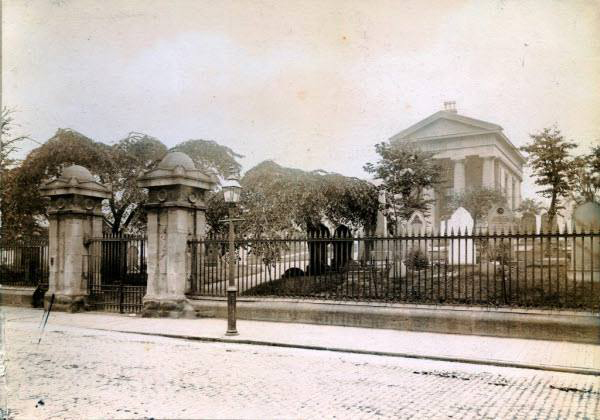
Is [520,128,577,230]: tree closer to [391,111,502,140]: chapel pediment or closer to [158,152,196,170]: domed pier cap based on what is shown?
[391,111,502,140]: chapel pediment

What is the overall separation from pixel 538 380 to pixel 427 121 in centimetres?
4250

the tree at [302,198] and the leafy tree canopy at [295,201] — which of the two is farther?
the tree at [302,198]

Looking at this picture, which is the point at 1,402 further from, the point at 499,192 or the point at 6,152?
the point at 499,192

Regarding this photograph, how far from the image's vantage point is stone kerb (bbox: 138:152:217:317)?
14398mm

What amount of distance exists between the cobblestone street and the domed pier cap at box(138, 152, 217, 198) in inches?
226

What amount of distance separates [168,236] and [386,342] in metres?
7.03

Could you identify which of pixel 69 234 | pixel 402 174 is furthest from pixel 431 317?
pixel 402 174

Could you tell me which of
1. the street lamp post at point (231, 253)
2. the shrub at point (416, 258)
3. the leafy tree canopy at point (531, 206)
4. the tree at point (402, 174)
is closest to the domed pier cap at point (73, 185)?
the street lamp post at point (231, 253)

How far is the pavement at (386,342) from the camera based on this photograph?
8670 millimetres

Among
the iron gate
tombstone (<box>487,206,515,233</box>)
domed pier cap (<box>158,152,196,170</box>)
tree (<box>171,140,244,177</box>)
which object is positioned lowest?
the iron gate

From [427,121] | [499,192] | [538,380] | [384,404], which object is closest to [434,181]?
[499,192]

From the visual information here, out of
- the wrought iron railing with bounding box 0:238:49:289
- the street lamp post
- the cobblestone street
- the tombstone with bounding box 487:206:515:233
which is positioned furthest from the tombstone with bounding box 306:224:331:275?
the tombstone with bounding box 487:206:515:233

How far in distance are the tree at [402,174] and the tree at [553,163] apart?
217 inches

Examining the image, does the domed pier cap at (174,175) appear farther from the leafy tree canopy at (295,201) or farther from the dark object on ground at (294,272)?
the leafy tree canopy at (295,201)
